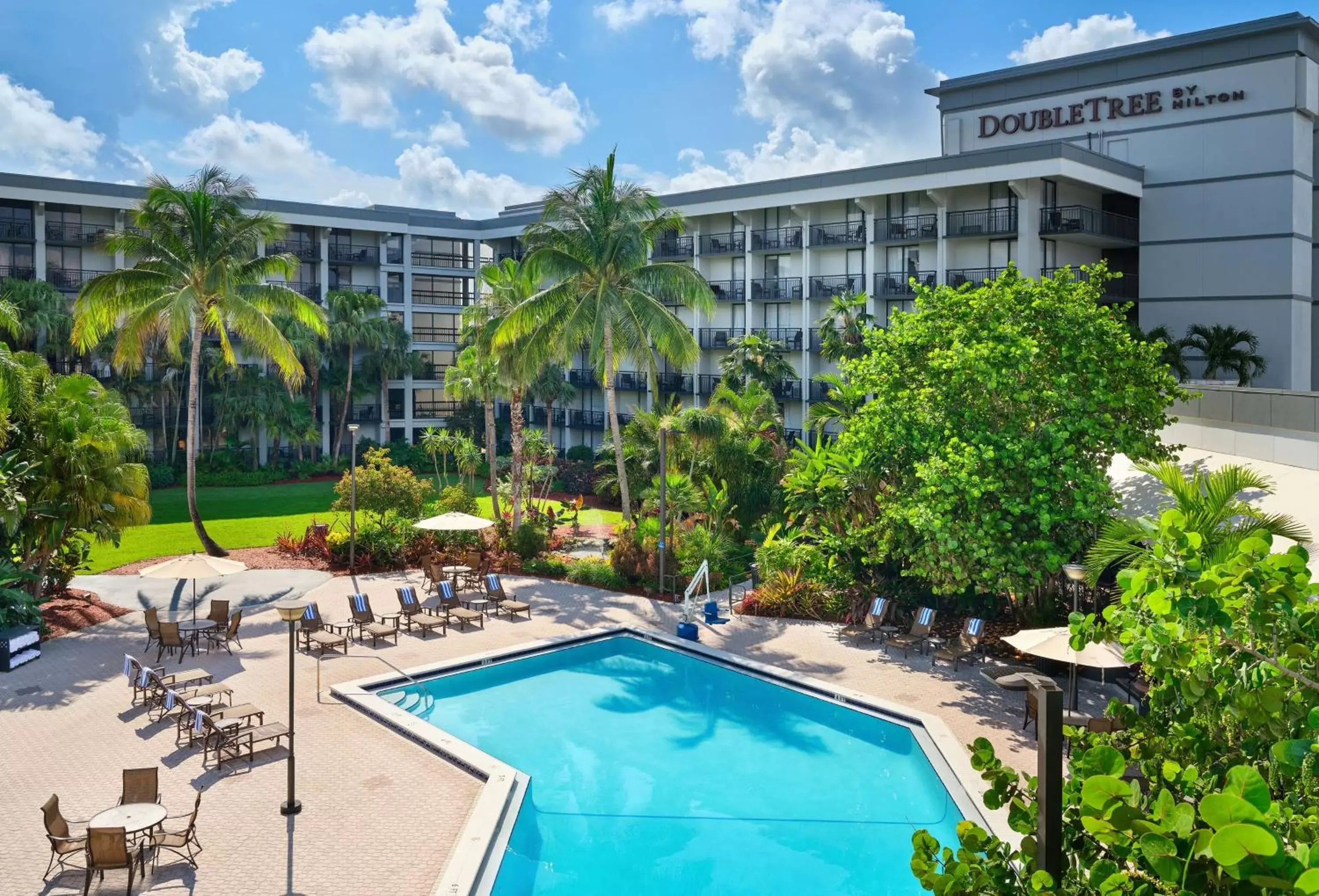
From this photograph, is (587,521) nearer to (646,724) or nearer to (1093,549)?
(646,724)

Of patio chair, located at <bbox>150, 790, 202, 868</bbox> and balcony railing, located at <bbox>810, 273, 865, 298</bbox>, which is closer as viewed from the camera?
patio chair, located at <bbox>150, 790, 202, 868</bbox>

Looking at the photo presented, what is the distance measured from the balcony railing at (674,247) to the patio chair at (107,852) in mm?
44184

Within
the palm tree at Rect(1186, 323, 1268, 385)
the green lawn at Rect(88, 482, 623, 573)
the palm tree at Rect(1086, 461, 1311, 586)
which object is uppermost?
the palm tree at Rect(1186, 323, 1268, 385)

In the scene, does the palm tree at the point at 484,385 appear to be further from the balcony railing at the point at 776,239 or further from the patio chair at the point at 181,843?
the patio chair at the point at 181,843

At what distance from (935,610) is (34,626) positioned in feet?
65.3

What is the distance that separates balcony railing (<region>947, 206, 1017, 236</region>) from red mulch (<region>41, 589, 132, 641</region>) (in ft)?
114

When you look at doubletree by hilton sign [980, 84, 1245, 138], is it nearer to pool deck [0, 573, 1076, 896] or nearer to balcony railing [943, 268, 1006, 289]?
balcony railing [943, 268, 1006, 289]

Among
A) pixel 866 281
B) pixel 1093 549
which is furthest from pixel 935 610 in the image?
pixel 866 281

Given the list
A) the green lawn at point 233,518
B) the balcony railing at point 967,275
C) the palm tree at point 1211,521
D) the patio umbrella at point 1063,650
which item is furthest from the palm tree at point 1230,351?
the patio umbrella at point 1063,650

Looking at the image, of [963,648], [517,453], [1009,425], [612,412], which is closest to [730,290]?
[517,453]

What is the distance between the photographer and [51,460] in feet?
72.1

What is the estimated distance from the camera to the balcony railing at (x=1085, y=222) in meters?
40.2

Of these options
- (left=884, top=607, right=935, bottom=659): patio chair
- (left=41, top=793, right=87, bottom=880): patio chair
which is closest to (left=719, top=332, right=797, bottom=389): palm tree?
(left=884, top=607, right=935, bottom=659): patio chair

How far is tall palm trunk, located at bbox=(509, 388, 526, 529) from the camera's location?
33.0m
